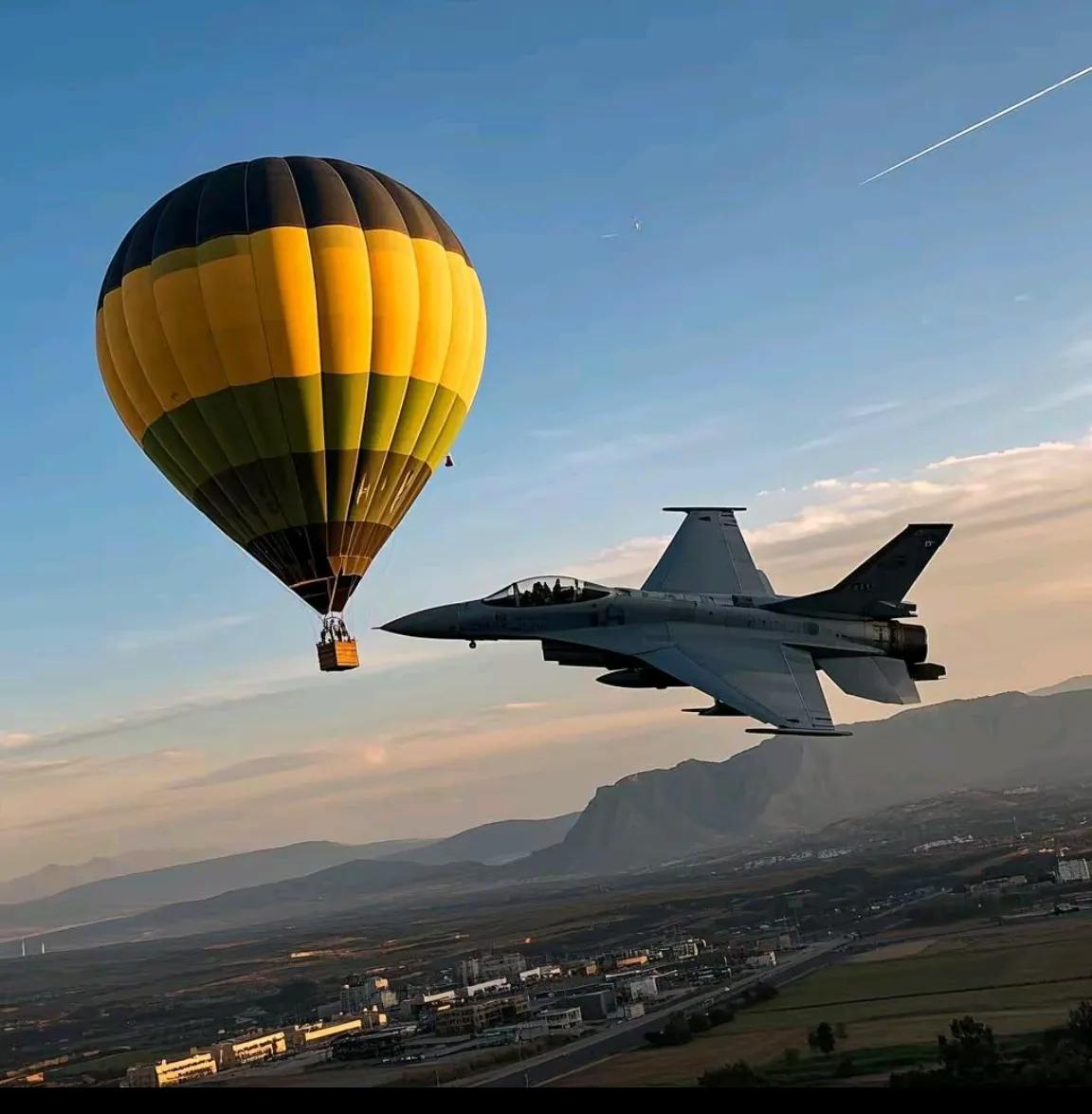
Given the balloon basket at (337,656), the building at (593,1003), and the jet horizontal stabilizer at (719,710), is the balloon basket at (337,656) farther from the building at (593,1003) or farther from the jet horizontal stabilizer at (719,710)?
the building at (593,1003)

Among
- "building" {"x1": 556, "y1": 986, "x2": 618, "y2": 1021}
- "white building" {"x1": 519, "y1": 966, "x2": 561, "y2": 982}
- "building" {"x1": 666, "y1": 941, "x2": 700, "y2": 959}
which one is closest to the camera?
"building" {"x1": 556, "y1": 986, "x2": 618, "y2": 1021}

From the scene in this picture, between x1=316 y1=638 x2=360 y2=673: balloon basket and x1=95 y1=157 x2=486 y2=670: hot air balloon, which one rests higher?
x1=95 y1=157 x2=486 y2=670: hot air balloon

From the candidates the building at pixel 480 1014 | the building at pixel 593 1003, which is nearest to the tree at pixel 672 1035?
the building at pixel 593 1003

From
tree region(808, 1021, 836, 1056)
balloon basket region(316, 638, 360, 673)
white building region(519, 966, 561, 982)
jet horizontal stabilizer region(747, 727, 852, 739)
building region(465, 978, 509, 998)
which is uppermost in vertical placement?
balloon basket region(316, 638, 360, 673)

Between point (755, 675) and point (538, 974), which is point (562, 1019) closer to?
point (755, 675)

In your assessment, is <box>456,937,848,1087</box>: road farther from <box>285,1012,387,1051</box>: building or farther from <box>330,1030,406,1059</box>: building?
<box>285,1012,387,1051</box>: building

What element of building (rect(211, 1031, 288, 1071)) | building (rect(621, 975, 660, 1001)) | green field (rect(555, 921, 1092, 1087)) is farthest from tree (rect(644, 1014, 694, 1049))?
building (rect(211, 1031, 288, 1071))

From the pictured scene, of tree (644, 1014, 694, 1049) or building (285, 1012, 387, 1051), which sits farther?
building (285, 1012, 387, 1051)

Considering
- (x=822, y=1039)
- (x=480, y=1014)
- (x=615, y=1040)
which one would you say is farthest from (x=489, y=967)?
(x=822, y=1039)
